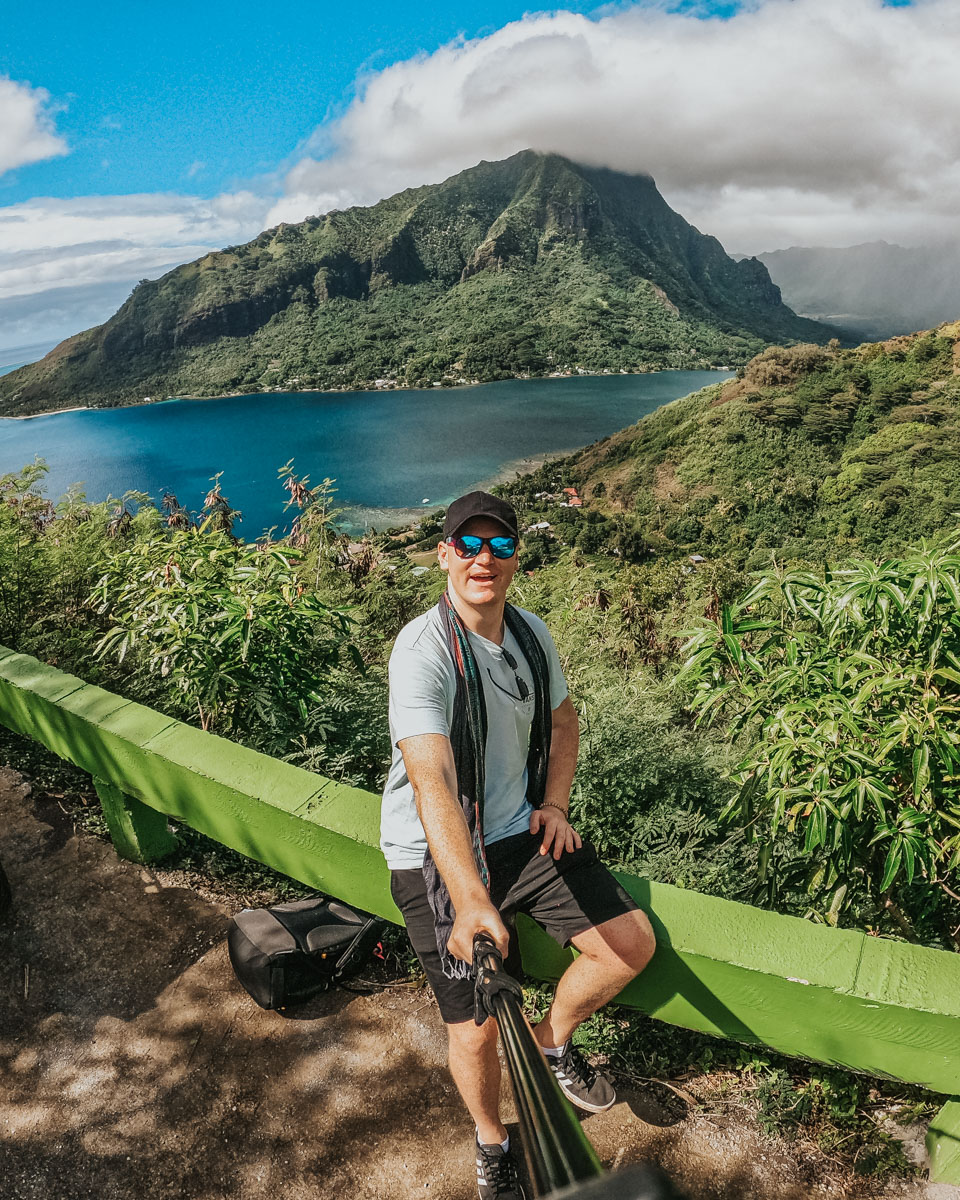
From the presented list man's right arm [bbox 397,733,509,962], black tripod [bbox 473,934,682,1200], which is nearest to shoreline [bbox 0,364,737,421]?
man's right arm [bbox 397,733,509,962]

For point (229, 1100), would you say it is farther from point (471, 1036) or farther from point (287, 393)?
point (287, 393)

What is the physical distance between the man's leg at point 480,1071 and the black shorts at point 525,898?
0.11 ft

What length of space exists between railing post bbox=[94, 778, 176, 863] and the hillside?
4700 cm

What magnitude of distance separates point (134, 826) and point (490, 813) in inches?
60.7

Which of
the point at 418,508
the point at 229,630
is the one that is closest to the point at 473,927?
the point at 229,630

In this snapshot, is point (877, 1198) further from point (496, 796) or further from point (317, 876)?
point (317, 876)

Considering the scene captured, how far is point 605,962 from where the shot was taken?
5.14 feet

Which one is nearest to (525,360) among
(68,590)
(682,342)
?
(682,342)

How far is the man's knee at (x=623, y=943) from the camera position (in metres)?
1.54

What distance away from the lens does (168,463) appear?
3022 inches

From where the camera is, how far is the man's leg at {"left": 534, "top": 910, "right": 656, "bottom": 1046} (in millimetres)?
1544

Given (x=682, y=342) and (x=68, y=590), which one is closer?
(x=68, y=590)

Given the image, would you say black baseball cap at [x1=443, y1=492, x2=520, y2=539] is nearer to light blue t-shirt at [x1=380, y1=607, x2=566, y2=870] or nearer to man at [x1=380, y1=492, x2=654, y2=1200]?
man at [x1=380, y1=492, x2=654, y2=1200]

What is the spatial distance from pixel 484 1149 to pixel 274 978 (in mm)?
740
